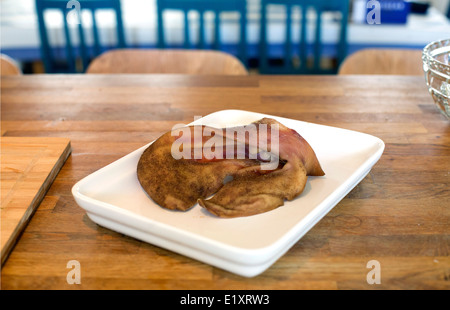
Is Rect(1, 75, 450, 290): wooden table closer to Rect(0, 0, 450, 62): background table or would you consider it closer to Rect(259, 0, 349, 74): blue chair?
Rect(259, 0, 349, 74): blue chair

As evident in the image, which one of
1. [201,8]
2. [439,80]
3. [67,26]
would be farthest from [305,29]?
[439,80]

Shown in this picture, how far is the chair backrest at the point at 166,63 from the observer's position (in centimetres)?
140

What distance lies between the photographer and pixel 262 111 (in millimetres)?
957

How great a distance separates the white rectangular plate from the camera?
45cm

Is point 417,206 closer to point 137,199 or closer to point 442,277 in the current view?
point 442,277

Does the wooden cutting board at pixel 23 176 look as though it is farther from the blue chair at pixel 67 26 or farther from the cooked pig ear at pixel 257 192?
the blue chair at pixel 67 26

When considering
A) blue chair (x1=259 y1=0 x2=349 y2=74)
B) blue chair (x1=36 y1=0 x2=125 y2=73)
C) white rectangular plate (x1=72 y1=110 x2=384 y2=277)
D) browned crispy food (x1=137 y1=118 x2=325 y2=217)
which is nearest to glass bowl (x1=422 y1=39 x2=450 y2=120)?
white rectangular plate (x1=72 y1=110 x2=384 y2=277)

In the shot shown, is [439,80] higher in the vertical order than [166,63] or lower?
higher

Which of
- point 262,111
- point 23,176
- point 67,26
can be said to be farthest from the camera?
point 67,26

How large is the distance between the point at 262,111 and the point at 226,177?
40 centimetres

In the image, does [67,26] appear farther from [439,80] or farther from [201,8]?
[439,80]

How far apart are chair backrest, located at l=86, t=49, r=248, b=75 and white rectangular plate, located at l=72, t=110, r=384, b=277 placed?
2.66 ft

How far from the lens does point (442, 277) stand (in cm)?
47

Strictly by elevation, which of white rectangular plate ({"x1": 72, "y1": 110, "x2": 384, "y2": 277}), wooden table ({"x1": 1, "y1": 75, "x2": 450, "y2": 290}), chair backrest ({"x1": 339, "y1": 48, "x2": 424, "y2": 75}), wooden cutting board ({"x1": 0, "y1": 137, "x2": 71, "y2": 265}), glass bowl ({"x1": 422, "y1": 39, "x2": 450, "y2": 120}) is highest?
glass bowl ({"x1": 422, "y1": 39, "x2": 450, "y2": 120})
